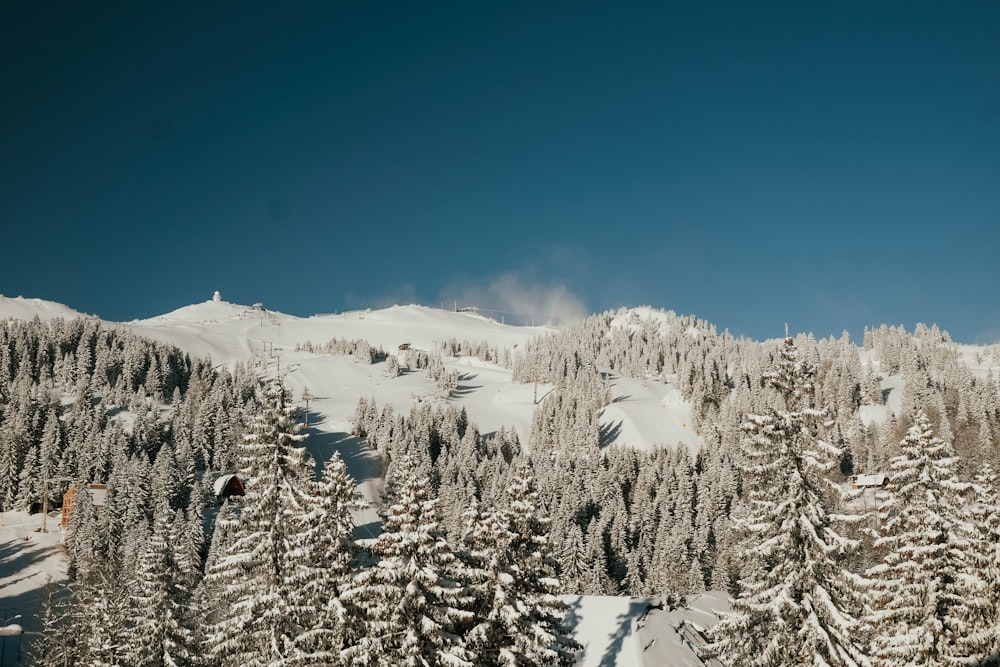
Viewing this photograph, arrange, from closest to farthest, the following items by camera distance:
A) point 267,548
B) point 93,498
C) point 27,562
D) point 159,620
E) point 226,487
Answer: point 267,548 < point 159,620 < point 27,562 < point 93,498 < point 226,487

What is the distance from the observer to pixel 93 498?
85562 millimetres

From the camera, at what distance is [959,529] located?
2256 centimetres

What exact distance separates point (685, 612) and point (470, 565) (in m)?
26.6

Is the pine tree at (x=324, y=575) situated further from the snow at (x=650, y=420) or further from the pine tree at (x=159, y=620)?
the snow at (x=650, y=420)

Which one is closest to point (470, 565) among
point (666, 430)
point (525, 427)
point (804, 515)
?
point (804, 515)

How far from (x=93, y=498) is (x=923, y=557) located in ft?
307

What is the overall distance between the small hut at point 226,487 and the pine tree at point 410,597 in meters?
78.2

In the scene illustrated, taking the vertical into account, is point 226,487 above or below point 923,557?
below

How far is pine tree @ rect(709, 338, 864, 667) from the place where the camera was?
17625 mm

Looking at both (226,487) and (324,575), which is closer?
(324,575)

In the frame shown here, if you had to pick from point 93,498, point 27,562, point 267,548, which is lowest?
point 27,562

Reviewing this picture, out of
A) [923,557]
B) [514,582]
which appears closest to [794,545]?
[923,557]

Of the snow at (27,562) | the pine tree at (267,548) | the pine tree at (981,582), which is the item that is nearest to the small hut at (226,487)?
the snow at (27,562)

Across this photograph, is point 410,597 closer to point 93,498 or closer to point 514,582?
point 514,582
